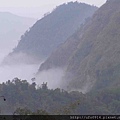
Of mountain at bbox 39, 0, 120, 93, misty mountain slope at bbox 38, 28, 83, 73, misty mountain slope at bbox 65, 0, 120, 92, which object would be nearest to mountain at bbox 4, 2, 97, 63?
misty mountain slope at bbox 38, 28, 83, 73

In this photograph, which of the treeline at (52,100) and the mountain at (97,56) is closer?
the treeline at (52,100)

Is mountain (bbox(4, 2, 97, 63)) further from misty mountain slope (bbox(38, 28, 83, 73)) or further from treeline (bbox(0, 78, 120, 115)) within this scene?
treeline (bbox(0, 78, 120, 115))

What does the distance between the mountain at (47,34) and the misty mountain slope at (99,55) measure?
1440 inches

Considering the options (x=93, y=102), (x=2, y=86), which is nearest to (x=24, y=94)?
(x=2, y=86)

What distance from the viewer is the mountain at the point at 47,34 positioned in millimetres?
136625

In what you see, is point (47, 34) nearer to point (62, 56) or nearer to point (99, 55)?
point (62, 56)

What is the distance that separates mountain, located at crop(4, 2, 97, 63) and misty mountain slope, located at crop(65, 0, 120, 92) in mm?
36568

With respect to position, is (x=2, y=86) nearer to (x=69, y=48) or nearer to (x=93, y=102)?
(x=93, y=102)

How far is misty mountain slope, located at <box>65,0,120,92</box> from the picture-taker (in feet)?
233

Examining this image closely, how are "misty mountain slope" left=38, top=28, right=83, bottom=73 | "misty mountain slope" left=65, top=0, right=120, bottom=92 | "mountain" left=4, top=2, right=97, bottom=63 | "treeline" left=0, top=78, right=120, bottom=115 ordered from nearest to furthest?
"treeline" left=0, top=78, right=120, bottom=115 < "misty mountain slope" left=65, top=0, right=120, bottom=92 < "misty mountain slope" left=38, top=28, right=83, bottom=73 < "mountain" left=4, top=2, right=97, bottom=63

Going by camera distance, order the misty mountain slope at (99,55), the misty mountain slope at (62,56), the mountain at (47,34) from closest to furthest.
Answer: the misty mountain slope at (99,55) < the misty mountain slope at (62,56) < the mountain at (47,34)

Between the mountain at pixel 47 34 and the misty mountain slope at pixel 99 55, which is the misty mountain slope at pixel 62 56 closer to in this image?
the misty mountain slope at pixel 99 55

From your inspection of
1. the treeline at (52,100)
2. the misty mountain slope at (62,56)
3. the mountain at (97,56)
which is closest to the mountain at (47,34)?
the misty mountain slope at (62,56)

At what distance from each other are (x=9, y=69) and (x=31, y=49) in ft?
36.7
